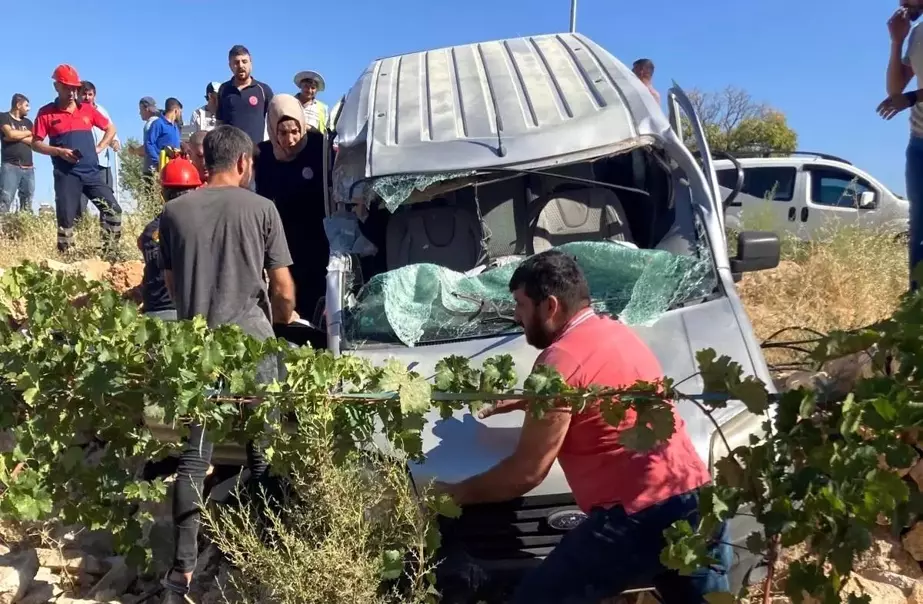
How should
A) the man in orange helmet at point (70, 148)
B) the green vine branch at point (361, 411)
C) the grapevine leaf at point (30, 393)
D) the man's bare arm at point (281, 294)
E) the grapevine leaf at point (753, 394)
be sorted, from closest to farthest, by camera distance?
the green vine branch at point (361, 411), the grapevine leaf at point (753, 394), the grapevine leaf at point (30, 393), the man's bare arm at point (281, 294), the man in orange helmet at point (70, 148)

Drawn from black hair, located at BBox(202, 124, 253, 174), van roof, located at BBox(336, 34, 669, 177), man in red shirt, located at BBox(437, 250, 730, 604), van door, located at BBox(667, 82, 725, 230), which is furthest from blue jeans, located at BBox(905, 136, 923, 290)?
black hair, located at BBox(202, 124, 253, 174)

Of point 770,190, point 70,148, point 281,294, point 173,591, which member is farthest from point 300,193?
point 770,190

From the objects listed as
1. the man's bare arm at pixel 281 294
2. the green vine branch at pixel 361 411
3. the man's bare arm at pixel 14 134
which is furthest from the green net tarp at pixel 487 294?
the man's bare arm at pixel 14 134

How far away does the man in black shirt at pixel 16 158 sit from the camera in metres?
10.7

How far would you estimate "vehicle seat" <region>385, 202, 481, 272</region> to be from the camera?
4.34 metres

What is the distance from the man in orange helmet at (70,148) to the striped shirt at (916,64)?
7618mm

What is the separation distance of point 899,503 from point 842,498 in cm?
17

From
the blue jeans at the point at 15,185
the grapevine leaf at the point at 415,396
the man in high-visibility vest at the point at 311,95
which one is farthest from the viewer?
the blue jeans at the point at 15,185

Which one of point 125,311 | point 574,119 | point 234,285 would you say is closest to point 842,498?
point 125,311

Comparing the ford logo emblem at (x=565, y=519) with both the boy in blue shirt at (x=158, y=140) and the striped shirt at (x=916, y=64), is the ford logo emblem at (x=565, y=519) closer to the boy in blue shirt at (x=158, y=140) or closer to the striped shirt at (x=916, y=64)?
the striped shirt at (x=916, y=64)

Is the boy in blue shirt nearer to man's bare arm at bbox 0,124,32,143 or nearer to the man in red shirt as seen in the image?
man's bare arm at bbox 0,124,32,143

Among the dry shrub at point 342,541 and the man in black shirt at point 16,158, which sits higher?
the man in black shirt at point 16,158

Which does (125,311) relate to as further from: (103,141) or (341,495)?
(103,141)

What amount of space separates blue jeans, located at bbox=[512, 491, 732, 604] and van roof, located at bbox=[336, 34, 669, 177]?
2.08m
